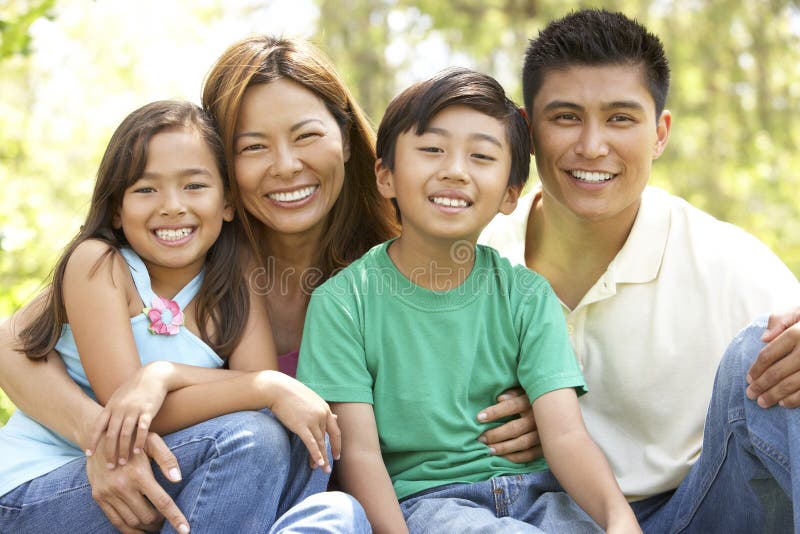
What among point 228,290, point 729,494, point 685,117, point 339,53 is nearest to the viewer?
point 729,494

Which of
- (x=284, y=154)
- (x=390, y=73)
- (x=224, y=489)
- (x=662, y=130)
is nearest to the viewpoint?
(x=224, y=489)

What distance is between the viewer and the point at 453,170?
255 centimetres

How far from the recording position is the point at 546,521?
7.99ft

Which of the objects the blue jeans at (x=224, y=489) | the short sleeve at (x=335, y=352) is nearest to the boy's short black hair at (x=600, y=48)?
the short sleeve at (x=335, y=352)

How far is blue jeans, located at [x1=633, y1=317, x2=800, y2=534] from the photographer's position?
2.26 m

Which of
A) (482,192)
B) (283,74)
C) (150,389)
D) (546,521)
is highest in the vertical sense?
(283,74)

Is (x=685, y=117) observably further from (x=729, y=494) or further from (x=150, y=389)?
(x=150, y=389)

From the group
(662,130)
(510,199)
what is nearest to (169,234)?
(510,199)

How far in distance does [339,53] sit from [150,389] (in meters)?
9.57

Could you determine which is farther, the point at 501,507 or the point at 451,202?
the point at 451,202

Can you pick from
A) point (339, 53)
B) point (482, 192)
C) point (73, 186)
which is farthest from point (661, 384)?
point (339, 53)

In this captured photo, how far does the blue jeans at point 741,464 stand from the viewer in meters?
2.26

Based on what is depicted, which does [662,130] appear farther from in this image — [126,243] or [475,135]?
[126,243]

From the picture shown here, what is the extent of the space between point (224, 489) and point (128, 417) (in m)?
0.30
